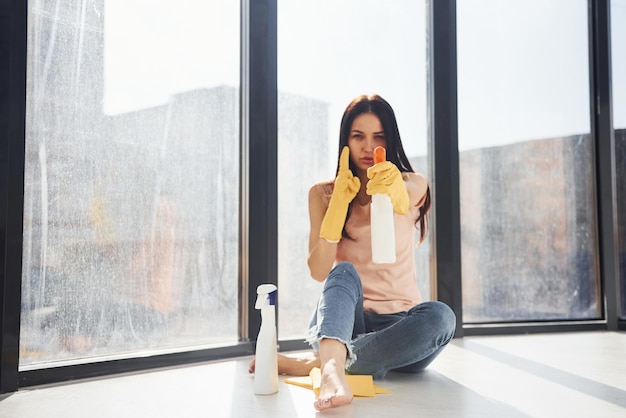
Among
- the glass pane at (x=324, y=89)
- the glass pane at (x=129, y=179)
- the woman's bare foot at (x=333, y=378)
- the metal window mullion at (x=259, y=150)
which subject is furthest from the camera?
the glass pane at (x=324, y=89)

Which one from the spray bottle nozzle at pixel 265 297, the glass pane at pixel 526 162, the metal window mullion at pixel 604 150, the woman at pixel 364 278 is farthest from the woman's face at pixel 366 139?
the metal window mullion at pixel 604 150

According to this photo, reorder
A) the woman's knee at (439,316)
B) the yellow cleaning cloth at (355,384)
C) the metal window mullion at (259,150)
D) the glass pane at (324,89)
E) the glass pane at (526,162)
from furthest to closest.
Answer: the glass pane at (526,162) < the glass pane at (324,89) < the metal window mullion at (259,150) < the woman's knee at (439,316) < the yellow cleaning cloth at (355,384)

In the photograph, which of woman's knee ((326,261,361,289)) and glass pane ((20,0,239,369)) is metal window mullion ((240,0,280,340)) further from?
woman's knee ((326,261,361,289))

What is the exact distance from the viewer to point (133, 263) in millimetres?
1639

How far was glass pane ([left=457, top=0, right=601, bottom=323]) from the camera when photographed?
225 cm

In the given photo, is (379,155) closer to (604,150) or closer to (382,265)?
(382,265)

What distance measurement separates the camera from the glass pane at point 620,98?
2.33 m

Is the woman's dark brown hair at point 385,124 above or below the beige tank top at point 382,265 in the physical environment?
above

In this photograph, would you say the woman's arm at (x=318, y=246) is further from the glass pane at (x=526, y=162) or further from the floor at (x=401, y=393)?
the glass pane at (x=526, y=162)

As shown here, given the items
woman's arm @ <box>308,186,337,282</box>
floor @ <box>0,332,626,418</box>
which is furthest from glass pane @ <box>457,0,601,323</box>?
woman's arm @ <box>308,186,337,282</box>

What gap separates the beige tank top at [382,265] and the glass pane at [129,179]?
43 cm

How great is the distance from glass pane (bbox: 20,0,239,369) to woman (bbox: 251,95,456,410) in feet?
1.29

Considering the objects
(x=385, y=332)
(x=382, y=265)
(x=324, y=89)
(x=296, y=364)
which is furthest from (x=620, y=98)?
(x=296, y=364)

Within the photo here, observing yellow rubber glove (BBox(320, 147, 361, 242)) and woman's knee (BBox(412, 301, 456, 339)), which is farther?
yellow rubber glove (BBox(320, 147, 361, 242))
